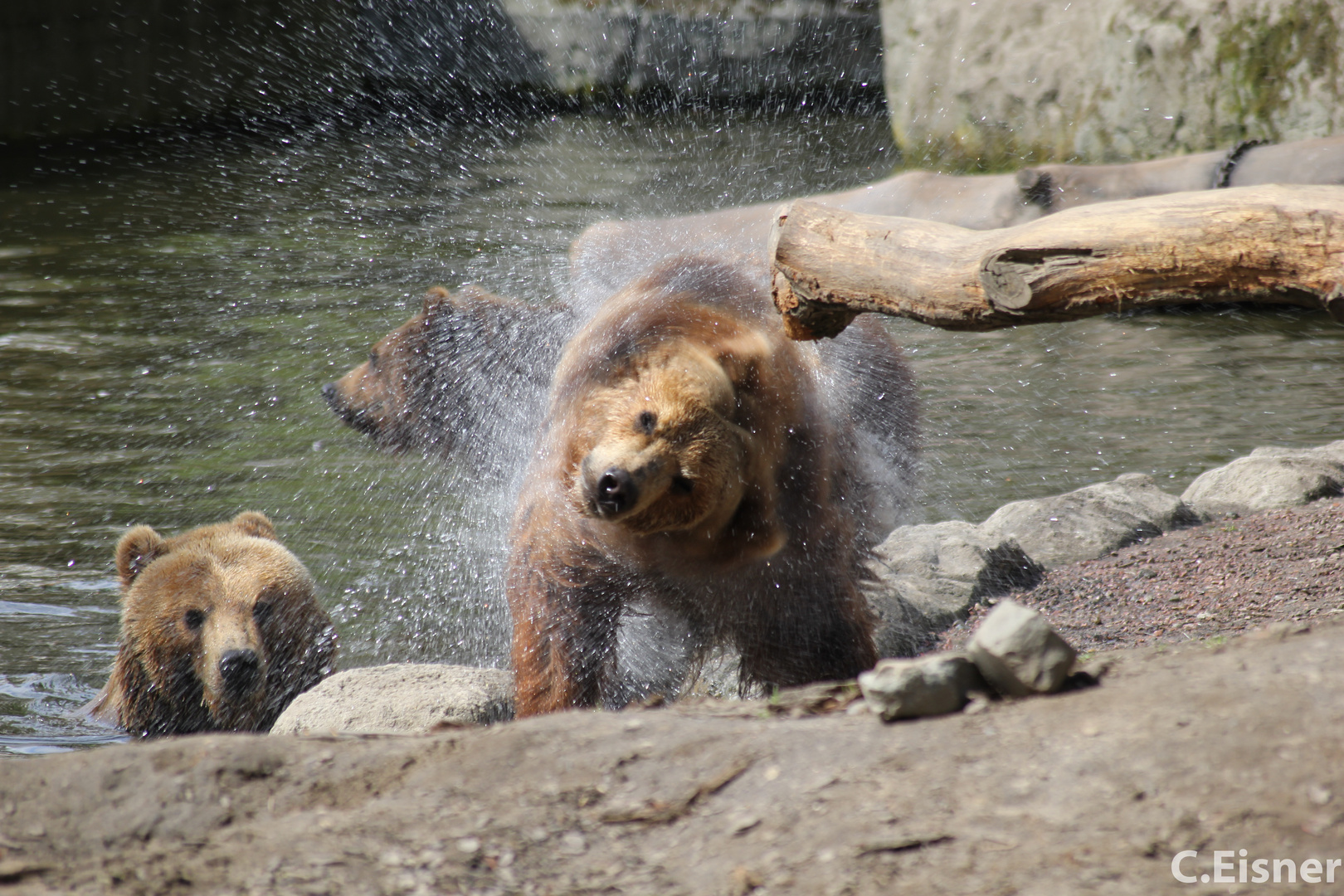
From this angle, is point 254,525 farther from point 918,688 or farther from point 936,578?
point 918,688

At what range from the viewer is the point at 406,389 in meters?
5.50

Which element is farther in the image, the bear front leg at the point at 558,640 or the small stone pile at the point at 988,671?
the bear front leg at the point at 558,640

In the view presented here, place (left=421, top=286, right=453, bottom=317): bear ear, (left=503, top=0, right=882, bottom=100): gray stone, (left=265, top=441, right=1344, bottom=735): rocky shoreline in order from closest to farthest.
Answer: (left=265, top=441, right=1344, bottom=735): rocky shoreline < (left=421, top=286, right=453, bottom=317): bear ear < (left=503, top=0, right=882, bottom=100): gray stone

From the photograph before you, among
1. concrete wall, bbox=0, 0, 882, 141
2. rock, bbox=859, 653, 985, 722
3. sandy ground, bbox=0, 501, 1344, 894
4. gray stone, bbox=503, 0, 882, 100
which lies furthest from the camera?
gray stone, bbox=503, 0, 882, 100

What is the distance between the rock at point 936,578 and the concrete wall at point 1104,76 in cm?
587

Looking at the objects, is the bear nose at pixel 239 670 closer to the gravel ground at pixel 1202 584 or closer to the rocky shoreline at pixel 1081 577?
the rocky shoreline at pixel 1081 577

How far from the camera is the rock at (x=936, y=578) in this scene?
15.0 ft

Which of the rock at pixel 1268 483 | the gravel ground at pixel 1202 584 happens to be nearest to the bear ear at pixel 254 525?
the gravel ground at pixel 1202 584

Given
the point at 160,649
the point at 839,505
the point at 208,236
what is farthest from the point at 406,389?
the point at 208,236

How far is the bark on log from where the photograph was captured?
255 cm

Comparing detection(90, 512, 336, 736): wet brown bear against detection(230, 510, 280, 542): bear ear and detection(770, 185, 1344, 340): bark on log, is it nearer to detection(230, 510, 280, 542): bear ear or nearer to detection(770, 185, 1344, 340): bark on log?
detection(230, 510, 280, 542): bear ear

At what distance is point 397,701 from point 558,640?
508 millimetres

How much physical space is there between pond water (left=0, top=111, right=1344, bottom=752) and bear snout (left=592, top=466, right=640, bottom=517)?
2.01 m

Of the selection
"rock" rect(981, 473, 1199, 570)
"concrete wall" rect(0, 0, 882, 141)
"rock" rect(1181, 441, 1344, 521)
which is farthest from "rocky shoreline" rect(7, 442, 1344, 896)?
"concrete wall" rect(0, 0, 882, 141)
